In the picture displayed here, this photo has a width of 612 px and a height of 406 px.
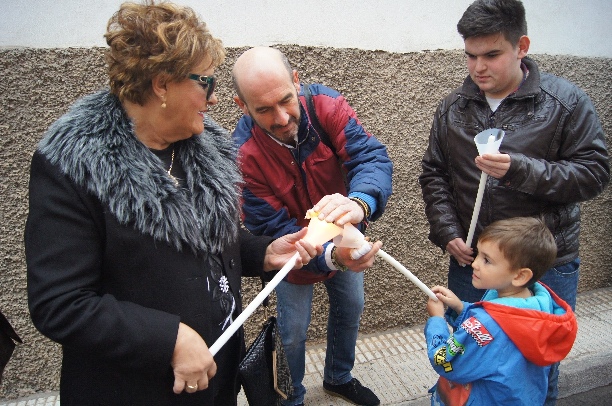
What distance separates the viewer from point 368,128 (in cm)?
335

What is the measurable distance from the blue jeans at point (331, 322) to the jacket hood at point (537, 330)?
0.98 meters

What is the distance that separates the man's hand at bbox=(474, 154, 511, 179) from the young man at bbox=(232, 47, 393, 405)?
413mm

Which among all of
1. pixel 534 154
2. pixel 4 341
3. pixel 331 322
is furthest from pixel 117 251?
pixel 534 154

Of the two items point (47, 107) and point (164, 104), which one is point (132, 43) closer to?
point (164, 104)

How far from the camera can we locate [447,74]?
3.47 metres

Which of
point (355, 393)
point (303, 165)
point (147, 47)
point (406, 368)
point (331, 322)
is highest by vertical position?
point (147, 47)

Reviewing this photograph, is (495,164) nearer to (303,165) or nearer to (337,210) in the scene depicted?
(337,210)

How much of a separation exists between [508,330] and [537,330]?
9 centimetres

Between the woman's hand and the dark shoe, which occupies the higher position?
the woman's hand

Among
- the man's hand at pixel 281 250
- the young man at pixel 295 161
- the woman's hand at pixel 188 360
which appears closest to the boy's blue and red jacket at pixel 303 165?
the young man at pixel 295 161

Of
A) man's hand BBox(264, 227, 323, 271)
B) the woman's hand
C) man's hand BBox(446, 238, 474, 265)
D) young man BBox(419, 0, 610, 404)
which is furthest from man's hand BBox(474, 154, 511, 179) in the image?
the woman's hand

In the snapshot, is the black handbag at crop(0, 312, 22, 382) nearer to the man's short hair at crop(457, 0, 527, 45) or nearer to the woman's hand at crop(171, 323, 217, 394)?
the woman's hand at crop(171, 323, 217, 394)

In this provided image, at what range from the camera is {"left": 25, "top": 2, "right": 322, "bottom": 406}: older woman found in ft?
4.17

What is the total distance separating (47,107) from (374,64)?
2.04 meters
